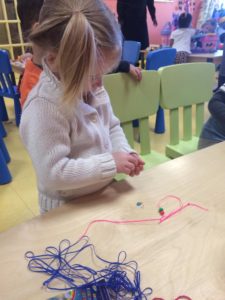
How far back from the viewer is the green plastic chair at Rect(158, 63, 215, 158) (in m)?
1.27

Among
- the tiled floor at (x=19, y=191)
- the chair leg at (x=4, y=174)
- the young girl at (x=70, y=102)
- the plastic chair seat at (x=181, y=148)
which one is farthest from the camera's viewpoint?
the chair leg at (x=4, y=174)

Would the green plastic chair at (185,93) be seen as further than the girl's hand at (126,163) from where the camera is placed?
Yes

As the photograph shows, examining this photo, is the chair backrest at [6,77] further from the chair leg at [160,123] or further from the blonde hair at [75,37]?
the blonde hair at [75,37]

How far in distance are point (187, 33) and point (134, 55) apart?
1392mm

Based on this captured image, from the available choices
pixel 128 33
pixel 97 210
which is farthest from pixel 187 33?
pixel 97 210

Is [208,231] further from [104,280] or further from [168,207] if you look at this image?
[104,280]

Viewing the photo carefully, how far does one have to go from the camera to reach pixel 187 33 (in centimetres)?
350

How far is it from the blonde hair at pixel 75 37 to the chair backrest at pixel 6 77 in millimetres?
1839

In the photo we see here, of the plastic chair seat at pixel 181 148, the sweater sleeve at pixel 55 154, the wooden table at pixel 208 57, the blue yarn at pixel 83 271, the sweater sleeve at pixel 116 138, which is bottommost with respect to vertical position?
the plastic chair seat at pixel 181 148

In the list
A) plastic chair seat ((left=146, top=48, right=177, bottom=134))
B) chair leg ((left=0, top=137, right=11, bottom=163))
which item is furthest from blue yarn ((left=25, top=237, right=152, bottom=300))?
plastic chair seat ((left=146, top=48, right=177, bottom=134))

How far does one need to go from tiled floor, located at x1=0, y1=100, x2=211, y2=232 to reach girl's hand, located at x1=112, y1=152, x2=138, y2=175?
932 mm

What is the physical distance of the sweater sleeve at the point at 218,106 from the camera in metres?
1.21

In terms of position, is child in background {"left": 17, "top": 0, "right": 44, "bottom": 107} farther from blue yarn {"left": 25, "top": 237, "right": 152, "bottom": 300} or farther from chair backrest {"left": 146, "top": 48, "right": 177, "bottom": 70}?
chair backrest {"left": 146, "top": 48, "right": 177, "bottom": 70}

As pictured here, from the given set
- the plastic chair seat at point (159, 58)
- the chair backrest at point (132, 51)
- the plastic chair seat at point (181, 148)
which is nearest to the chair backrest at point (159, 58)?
the plastic chair seat at point (159, 58)
